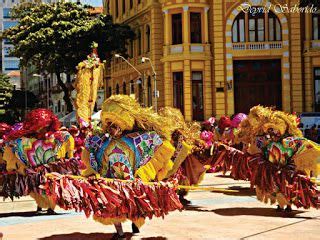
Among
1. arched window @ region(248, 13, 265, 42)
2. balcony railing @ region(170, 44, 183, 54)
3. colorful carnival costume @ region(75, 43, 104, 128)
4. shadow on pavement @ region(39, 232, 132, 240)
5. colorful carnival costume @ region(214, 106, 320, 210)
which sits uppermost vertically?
arched window @ region(248, 13, 265, 42)

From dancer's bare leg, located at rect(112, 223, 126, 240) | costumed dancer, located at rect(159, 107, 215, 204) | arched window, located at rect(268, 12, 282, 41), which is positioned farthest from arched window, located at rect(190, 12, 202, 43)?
dancer's bare leg, located at rect(112, 223, 126, 240)

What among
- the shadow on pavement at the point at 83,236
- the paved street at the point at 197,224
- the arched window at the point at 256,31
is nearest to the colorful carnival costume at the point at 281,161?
the paved street at the point at 197,224

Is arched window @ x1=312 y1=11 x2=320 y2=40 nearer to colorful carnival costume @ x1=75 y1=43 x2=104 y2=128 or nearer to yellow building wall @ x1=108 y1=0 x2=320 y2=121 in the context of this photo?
yellow building wall @ x1=108 y1=0 x2=320 y2=121

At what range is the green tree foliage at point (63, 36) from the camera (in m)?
36.6

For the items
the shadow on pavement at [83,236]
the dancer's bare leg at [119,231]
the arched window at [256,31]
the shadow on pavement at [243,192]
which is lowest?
the shadow on pavement at [243,192]

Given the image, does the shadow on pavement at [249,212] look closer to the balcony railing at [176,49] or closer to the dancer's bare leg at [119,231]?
the dancer's bare leg at [119,231]

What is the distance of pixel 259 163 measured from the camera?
1059 centimetres

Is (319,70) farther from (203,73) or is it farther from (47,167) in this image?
(47,167)

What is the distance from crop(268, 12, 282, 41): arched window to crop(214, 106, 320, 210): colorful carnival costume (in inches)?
933

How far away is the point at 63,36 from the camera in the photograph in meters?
36.2

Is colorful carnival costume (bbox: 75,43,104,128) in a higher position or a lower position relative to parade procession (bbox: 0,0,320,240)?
higher

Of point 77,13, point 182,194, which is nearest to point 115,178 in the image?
point 182,194

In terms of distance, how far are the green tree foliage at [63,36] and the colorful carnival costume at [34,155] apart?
26000mm

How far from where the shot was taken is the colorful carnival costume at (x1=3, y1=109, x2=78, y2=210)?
10719 millimetres
